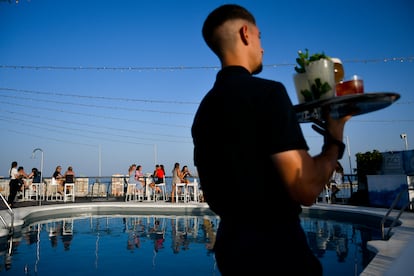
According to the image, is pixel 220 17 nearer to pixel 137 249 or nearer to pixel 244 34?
pixel 244 34

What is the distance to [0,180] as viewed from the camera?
14219 millimetres

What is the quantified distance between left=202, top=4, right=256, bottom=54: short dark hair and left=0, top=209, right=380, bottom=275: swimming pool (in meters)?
2.95

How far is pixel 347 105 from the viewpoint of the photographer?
0.88m

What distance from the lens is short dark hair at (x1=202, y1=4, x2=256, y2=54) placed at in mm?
1011

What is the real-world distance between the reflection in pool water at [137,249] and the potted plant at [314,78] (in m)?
3.17

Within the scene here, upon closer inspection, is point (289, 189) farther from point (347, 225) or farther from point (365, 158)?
point (365, 158)

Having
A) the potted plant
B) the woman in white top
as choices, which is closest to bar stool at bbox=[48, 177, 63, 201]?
the woman in white top

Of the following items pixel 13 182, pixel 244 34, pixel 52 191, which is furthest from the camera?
pixel 52 191

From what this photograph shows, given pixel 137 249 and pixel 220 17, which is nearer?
pixel 220 17

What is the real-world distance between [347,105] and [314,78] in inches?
5.1

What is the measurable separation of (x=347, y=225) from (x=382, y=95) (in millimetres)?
7475

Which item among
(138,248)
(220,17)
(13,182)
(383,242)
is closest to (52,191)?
(13,182)

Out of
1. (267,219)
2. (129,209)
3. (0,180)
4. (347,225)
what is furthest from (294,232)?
(0,180)

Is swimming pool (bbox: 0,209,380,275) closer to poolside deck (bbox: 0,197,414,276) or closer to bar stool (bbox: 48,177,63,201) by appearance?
poolside deck (bbox: 0,197,414,276)
